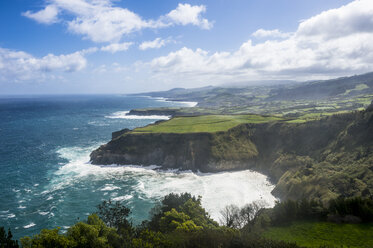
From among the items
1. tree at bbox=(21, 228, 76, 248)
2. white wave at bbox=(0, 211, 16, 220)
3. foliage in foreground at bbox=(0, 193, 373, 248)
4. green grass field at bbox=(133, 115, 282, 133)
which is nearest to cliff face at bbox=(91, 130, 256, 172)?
green grass field at bbox=(133, 115, 282, 133)

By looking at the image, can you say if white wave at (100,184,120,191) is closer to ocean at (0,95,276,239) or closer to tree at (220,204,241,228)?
ocean at (0,95,276,239)

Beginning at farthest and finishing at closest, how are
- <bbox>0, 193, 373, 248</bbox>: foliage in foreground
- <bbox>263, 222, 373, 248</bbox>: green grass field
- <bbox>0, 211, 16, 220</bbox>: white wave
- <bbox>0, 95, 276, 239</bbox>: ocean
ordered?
1. <bbox>0, 95, 276, 239</bbox>: ocean
2. <bbox>0, 211, 16, 220</bbox>: white wave
3. <bbox>263, 222, 373, 248</bbox>: green grass field
4. <bbox>0, 193, 373, 248</bbox>: foliage in foreground

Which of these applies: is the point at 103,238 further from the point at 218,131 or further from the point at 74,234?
the point at 218,131

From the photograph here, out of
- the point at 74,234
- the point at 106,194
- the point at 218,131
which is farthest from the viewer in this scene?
the point at 218,131

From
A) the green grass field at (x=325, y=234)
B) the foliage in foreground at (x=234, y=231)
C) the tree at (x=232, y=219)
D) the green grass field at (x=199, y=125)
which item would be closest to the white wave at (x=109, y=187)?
the foliage in foreground at (x=234, y=231)

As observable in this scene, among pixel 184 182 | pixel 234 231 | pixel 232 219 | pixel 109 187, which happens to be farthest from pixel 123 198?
pixel 234 231

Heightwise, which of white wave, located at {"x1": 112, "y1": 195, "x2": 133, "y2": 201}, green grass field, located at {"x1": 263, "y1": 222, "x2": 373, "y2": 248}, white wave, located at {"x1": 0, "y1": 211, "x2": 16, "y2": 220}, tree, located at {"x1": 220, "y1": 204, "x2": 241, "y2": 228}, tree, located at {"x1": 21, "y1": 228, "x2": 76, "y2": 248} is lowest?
white wave, located at {"x1": 112, "y1": 195, "x2": 133, "y2": 201}

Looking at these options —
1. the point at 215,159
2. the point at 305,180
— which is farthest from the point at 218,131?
the point at 305,180
